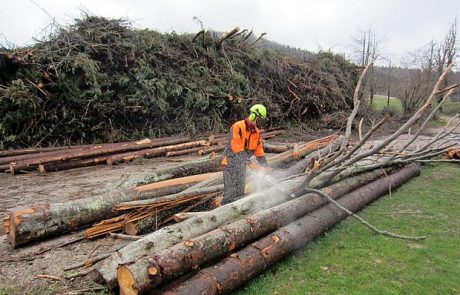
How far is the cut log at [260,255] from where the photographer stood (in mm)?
3494

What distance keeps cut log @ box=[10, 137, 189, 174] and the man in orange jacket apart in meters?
5.60

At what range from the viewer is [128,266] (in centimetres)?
319

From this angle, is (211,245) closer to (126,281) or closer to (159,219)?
(126,281)

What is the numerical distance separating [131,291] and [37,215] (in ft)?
7.74

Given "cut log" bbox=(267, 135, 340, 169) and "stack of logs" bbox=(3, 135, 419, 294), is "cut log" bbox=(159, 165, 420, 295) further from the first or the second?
"cut log" bbox=(267, 135, 340, 169)

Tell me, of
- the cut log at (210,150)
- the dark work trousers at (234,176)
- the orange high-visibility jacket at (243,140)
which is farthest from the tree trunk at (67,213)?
the cut log at (210,150)

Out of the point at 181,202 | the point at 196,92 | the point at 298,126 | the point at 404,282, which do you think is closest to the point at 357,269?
the point at 404,282

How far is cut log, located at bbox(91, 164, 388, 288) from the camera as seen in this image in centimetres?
353

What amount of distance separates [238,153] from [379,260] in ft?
8.41

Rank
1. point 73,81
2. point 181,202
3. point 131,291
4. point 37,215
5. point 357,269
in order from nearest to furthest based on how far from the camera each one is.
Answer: point 131,291 → point 357,269 → point 37,215 → point 181,202 → point 73,81

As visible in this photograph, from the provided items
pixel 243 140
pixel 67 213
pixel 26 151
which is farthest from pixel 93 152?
pixel 243 140

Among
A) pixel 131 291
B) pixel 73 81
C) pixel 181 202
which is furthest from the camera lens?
pixel 73 81

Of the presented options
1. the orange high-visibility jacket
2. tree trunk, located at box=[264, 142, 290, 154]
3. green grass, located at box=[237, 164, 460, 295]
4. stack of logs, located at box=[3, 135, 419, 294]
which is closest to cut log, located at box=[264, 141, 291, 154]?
tree trunk, located at box=[264, 142, 290, 154]

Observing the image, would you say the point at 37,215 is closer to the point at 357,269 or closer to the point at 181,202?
the point at 181,202
